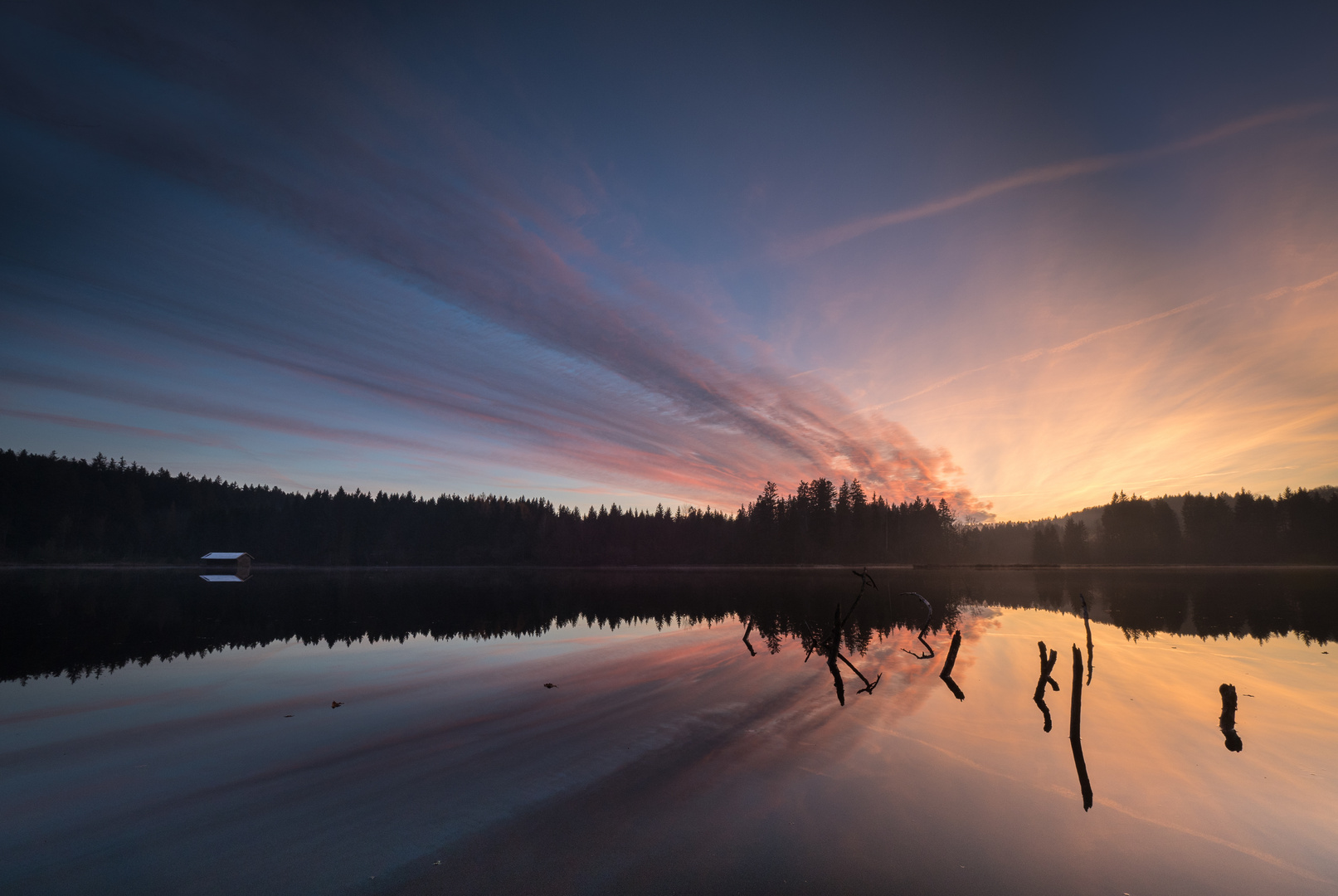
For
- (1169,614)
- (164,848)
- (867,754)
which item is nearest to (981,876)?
(867,754)

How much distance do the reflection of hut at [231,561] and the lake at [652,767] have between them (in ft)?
395

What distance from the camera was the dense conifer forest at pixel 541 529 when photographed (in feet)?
490

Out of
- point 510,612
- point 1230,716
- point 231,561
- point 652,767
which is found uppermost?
point 1230,716

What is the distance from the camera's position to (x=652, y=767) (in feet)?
47.3

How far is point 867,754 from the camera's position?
52.4 feet

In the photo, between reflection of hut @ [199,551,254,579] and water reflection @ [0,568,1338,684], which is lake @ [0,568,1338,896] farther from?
reflection of hut @ [199,551,254,579]

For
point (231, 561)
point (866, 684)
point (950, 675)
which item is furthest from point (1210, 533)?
point (231, 561)

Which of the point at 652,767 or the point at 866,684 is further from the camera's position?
the point at 866,684

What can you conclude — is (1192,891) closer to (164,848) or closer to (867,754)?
(867,754)

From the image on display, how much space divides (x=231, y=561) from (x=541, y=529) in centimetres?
8497

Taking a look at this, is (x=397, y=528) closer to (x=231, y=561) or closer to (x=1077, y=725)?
(x=231, y=561)

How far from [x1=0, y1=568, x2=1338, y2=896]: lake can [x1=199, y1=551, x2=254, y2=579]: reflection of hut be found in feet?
395

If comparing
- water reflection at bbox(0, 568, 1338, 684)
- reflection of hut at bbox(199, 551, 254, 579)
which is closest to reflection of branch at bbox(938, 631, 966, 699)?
water reflection at bbox(0, 568, 1338, 684)

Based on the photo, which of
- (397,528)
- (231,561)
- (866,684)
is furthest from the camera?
(397,528)
